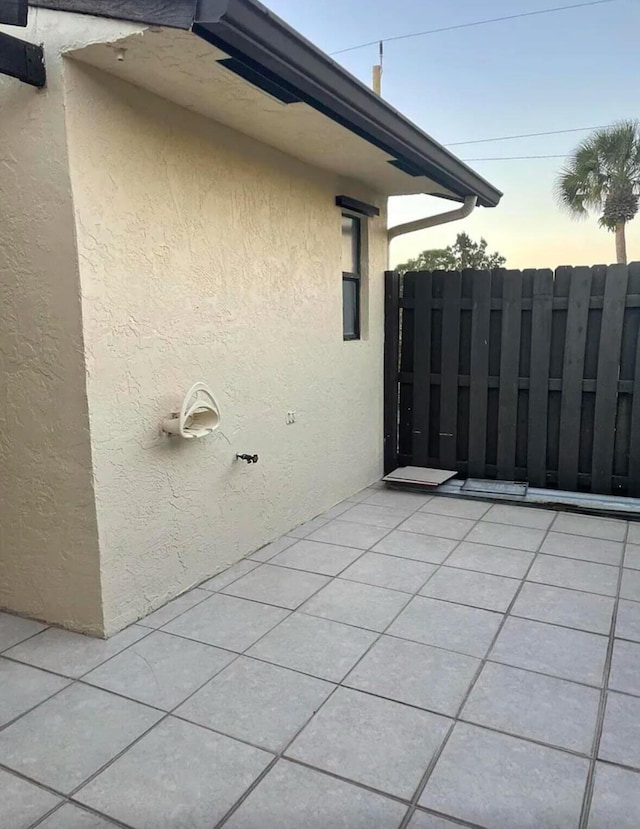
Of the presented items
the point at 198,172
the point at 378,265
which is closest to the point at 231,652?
the point at 198,172

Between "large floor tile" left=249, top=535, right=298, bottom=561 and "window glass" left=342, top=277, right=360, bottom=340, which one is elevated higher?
"window glass" left=342, top=277, right=360, bottom=340

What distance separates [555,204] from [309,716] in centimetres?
1676

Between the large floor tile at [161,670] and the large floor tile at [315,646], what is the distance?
0.69 feet

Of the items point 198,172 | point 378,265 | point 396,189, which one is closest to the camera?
point 198,172

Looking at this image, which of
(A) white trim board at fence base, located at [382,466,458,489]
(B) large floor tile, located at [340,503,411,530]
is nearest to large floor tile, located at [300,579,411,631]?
(B) large floor tile, located at [340,503,411,530]

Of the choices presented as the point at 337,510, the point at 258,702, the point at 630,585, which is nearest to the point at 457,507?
the point at 337,510

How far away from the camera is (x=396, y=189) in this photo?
509 centimetres

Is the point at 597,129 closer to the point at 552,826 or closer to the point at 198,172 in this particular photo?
the point at 198,172

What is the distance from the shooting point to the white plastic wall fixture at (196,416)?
9.81 ft

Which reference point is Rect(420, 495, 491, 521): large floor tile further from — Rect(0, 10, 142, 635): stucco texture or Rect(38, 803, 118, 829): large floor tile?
Rect(38, 803, 118, 829): large floor tile

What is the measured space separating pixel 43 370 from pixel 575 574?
10.4 ft

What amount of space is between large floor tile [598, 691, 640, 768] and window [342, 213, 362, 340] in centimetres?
348

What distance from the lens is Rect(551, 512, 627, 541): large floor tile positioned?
4.15 m

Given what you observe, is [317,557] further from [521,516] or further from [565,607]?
[521,516]
